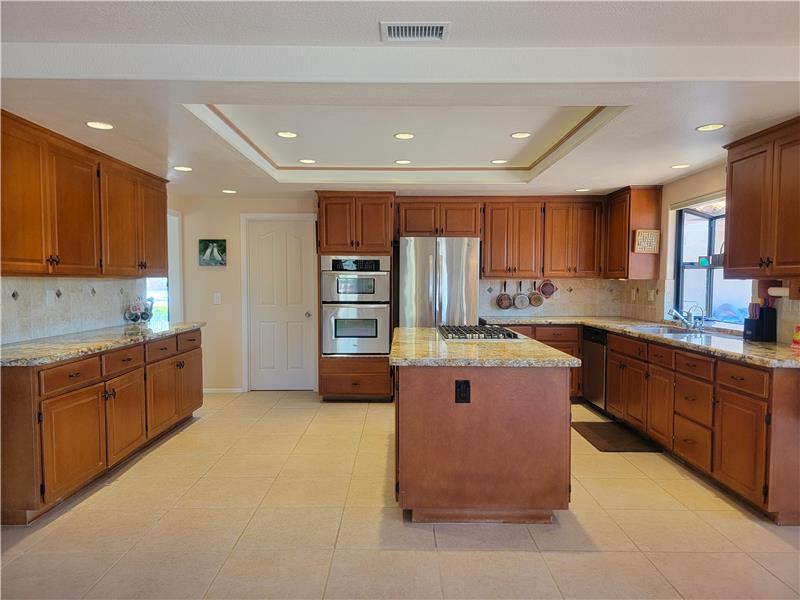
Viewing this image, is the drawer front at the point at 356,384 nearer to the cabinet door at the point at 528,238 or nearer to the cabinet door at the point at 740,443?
the cabinet door at the point at 528,238

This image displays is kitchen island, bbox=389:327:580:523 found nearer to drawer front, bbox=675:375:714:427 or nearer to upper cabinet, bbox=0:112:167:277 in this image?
drawer front, bbox=675:375:714:427

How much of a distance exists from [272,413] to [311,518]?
6.98 feet

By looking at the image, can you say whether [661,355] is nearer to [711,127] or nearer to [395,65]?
[711,127]

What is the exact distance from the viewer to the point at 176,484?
2.94 meters

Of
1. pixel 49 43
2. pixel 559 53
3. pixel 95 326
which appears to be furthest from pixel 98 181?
pixel 559 53

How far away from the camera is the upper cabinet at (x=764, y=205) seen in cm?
262

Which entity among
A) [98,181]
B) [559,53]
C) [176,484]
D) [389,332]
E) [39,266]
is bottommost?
[176,484]

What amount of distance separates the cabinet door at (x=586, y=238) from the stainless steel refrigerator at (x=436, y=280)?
1.18 metres

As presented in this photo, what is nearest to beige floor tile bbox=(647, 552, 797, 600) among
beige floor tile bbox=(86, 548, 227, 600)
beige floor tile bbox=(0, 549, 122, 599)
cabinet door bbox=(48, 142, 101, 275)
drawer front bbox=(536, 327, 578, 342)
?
beige floor tile bbox=(86, 548, 227, 600)

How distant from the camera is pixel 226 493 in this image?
111 inches

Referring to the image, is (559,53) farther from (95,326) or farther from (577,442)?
(95,326)

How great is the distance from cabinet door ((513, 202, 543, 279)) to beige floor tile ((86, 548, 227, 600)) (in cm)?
399

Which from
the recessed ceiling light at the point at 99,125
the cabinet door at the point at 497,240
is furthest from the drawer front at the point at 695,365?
the recessed ceiling light at the point at 99,125

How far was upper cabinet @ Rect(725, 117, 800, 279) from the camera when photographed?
8.61 feet
